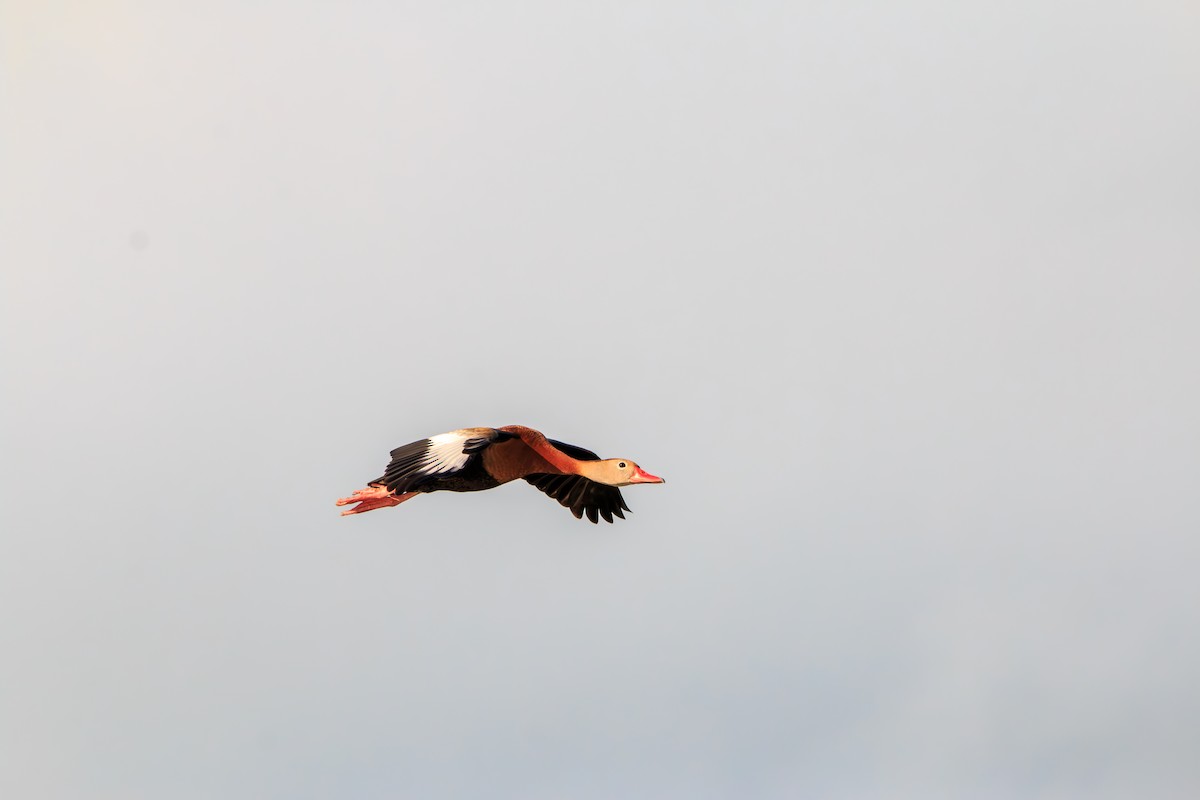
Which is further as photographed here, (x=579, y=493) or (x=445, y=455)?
(x=579, y=493)

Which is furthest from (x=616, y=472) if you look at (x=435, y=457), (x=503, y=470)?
(x=435, y=457)

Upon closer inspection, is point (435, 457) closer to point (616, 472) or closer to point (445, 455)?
point (445, 455)

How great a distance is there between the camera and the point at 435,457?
32438mm

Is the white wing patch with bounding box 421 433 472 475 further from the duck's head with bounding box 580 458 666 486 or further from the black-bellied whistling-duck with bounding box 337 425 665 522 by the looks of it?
the duck's head with bounding box 580 458 666 486

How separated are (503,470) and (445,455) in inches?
73.6

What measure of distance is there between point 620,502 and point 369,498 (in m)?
5.12

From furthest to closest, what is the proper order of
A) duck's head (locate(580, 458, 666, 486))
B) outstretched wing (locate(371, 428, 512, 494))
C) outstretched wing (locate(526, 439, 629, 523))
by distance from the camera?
outstretched wing (locate(526, 439, 629, 523)) → duck's head (locate(580, 458, 666, 486)) → outstretched wing (locate(371, 428, 512, 494))

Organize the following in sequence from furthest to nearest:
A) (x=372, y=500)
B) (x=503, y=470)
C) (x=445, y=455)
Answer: (x=372, y=500)
(x=503, y=470)
(x=445, y=455)

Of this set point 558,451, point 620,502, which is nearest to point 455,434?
point 558,451

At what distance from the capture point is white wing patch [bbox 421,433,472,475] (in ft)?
105

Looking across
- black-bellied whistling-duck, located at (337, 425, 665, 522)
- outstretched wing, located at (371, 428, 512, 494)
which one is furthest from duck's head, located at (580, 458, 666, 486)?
outstretched wing, located at (371, 428, 512, 494)

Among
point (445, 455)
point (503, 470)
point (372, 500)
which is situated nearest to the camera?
point (445, 455)

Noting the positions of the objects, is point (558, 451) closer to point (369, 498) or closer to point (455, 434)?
point (455, 434)

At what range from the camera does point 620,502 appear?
3784 cm
